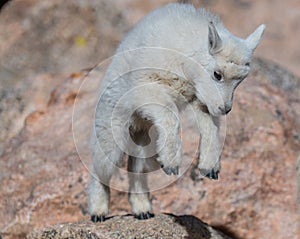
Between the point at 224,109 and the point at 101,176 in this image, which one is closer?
the point at 224,109

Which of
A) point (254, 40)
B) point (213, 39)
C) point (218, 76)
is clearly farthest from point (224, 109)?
point (254, 40)

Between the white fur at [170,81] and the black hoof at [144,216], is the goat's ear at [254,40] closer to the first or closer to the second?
the white fur at [170,81]

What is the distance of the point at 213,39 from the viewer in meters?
6.74

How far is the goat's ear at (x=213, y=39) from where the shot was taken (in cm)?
672

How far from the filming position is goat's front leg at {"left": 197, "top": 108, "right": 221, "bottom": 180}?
7.10m

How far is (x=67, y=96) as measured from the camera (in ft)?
39.3

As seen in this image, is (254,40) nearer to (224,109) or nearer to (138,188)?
(224,109)

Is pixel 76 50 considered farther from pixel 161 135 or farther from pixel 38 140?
pixel 161 135

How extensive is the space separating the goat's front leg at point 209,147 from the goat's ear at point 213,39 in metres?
0.80

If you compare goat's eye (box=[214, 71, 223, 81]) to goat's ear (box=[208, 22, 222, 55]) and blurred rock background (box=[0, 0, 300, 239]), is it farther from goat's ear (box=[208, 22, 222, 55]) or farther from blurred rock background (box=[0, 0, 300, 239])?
blurred rock background (box=[0, 0, 300, 239])

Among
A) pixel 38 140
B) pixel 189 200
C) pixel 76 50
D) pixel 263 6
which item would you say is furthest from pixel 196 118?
pixel 263 6

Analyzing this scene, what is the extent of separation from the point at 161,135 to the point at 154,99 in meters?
0.38

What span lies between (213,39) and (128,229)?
2411 mm

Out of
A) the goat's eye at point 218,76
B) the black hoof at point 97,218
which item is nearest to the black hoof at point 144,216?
the black hoof at point 97,218
